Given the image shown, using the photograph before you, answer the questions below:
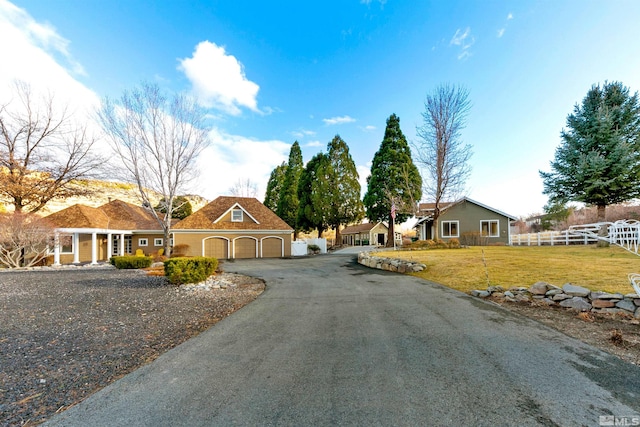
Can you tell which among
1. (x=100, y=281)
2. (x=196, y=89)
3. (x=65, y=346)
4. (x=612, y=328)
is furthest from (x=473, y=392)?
(x=196, y=89)

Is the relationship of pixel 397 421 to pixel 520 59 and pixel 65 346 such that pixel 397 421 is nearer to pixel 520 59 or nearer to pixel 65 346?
pixel 65 346

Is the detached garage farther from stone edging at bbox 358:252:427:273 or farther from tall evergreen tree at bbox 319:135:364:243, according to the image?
stone edging at bbox 358:252:427:273

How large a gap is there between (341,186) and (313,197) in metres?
3.44

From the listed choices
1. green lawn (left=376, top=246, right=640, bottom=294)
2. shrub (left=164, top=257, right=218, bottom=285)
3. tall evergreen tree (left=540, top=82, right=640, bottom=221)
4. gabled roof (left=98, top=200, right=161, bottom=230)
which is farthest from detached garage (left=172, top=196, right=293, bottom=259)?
tall evergreen tree (left=540, top=82, right=640, bottom=221)

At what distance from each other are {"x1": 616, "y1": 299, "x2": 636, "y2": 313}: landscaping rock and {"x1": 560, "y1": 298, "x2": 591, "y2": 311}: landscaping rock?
1.41 ft

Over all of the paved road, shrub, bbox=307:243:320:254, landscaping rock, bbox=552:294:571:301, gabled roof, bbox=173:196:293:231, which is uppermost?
gabled roof, bbox=173:196:293:231

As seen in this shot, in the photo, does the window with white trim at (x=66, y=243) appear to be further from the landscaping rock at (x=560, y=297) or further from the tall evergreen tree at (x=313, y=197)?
the landscaping rock at (x=560, y=297)

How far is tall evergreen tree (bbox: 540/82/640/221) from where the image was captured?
638 inches

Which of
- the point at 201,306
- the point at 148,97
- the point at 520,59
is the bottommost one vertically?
the point at 201,306

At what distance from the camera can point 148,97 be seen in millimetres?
17547

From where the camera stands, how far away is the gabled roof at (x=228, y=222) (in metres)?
22.5

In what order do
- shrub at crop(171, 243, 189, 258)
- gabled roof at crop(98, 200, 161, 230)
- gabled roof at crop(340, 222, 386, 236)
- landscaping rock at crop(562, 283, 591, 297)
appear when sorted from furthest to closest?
gabled roof at crop(340, 222, 386, 236)
gabled roof at crop(98, 200, 161, 230)
shrub at crop(171, 243, 189, 258)
landscaping rock at crop(562, 283, 591, 297)

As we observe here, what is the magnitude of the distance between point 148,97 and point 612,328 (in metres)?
23.2

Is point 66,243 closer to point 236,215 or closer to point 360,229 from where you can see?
point 236,215
